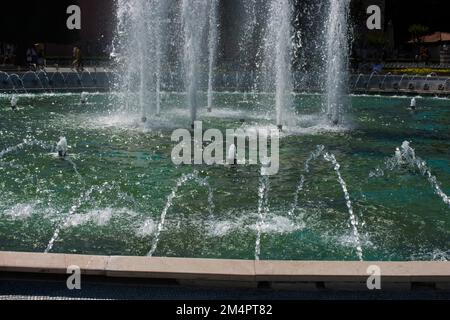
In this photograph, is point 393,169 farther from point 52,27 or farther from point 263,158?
point 52,27

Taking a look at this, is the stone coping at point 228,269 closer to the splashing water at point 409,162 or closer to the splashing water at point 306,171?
the splashing water at point 306,171

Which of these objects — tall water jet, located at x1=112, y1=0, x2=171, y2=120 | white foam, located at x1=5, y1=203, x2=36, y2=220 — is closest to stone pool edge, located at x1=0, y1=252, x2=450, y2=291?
white foam, located at x1=5, y1=203, x2=36, y2=220

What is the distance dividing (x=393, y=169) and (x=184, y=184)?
3558 millimetres

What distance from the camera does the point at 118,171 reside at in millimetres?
9773

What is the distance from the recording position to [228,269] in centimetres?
461

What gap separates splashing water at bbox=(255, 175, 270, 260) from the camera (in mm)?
6508

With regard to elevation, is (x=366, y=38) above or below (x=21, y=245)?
above

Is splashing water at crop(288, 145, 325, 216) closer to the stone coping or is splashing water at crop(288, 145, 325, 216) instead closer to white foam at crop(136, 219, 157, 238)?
white foam at crop(136, 219, 157, 238)

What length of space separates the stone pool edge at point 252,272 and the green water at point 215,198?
154cm

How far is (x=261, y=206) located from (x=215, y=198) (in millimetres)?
688

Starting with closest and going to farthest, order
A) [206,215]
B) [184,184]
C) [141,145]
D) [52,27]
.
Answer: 1. [206,215]
2. [184,184]
3. [141,145]
4. [52,27]

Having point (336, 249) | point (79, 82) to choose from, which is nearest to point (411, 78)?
point (79, 82)

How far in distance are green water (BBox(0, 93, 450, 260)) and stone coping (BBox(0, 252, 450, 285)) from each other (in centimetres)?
152

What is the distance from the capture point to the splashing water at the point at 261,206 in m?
6.51
